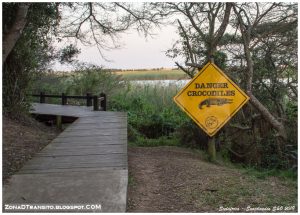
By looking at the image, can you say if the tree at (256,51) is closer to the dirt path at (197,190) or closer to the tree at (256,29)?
the tree at (256,29)

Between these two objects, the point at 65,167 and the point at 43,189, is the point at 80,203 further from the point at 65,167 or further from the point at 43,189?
the point at 65,167

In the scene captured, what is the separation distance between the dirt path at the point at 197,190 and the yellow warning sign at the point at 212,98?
94cm

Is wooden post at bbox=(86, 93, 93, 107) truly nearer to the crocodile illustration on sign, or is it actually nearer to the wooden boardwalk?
the wooden boardwalk

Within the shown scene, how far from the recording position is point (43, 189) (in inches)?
187

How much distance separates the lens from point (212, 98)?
7.34 meters

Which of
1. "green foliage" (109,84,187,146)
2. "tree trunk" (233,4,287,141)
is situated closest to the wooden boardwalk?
"tree trunk" (233,4,287,141)

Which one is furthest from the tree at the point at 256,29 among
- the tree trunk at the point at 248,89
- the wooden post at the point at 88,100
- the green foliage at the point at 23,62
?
the wooden post at the point at 88,100

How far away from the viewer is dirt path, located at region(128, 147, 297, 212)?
4.67 m

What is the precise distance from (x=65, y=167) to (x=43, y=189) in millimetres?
899

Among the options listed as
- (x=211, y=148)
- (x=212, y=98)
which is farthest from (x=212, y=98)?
(x=211, y=148)

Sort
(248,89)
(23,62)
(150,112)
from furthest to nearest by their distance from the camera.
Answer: (150,112) → (23,62) → (248,89)

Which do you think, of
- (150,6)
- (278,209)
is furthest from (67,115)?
(278,209)

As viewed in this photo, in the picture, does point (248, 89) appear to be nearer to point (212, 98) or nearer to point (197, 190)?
point (212, 98)

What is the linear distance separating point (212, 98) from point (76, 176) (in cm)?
319
